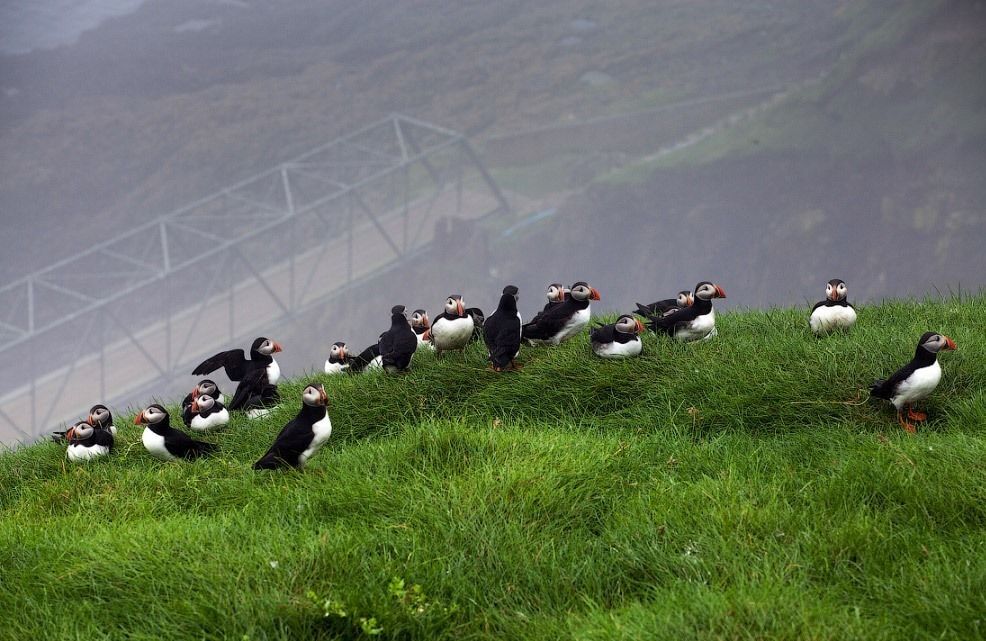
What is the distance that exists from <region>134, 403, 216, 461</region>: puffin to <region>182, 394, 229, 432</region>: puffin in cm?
49

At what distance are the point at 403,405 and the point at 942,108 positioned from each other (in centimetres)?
2453

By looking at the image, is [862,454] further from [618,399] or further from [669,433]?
[618,399]

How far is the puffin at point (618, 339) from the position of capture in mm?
6738

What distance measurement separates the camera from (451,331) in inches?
287

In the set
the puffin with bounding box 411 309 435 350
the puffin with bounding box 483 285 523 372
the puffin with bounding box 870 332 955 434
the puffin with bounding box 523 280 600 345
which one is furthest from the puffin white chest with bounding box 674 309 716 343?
the puffin with bounding box 411 309 435 350

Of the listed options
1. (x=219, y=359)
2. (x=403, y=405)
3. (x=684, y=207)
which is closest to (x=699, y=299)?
(x=403, y=405)

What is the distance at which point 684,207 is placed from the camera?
29.0 m

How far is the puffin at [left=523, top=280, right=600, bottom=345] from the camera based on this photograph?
7238mm

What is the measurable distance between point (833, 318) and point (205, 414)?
4840 millimetres

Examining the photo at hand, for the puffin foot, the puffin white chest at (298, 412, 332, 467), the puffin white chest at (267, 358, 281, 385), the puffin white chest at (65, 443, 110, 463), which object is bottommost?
the puffin foot

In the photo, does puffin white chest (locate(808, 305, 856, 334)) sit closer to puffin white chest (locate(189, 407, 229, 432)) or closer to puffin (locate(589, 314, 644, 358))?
puffin (locate(589, 314, 644, 358))

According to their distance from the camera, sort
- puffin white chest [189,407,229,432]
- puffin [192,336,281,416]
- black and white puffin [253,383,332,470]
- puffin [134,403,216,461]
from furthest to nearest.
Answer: puffin [192,336,281,416] → puffin white chest [189,407,229,432] → puffin [134,403,216,461] → black and white puffin [253,383,332,470]

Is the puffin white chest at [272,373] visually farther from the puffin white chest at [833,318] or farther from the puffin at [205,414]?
the puffin white chest at [833,318]

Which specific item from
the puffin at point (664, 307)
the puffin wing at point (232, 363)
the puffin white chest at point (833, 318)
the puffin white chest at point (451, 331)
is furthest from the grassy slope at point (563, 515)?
the puffin wing at point (232, 363)
